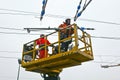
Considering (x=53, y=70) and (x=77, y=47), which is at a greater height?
(x=77, y=47)

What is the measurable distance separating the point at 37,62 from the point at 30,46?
1572 mm

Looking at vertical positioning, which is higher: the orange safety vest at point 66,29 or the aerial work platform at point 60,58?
the orange safety vest at point 66,29

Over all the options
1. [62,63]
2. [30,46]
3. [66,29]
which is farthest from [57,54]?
[30,46]

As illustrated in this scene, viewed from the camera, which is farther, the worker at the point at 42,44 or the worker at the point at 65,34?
the worker at the point at 42,44

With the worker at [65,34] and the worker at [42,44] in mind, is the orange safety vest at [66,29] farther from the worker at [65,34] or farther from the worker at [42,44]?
the worker at [42,44]

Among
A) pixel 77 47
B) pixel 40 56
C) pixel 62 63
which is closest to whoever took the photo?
pixel 77 47

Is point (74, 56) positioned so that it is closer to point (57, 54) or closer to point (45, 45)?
point (57, 54)

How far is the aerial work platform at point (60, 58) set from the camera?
12.0 metres

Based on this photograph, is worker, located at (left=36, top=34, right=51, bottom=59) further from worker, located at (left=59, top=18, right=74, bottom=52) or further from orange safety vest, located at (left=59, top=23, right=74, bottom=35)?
orange safety vest, located at (left=59, top=23, right=74, bottom=35)

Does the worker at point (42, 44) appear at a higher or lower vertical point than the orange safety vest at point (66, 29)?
lower

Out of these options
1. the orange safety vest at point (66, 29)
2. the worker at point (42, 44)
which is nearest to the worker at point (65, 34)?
the orange safety vest at point (66, 29)

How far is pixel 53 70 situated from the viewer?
1426 centimetres

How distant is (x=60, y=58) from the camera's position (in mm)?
12516

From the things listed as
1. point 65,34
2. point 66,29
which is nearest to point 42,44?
point 65,34
